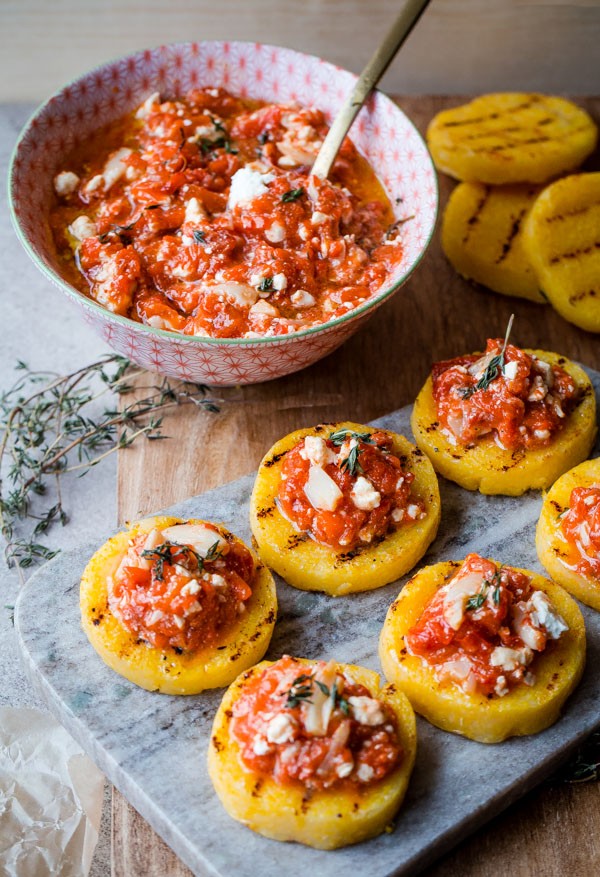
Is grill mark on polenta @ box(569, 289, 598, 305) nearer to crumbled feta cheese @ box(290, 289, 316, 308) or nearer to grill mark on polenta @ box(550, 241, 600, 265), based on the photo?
grill mark on polenta @ box(550, 241, 600, 265)

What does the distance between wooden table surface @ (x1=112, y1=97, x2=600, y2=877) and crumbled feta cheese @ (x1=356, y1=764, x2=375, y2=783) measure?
1.60 feet

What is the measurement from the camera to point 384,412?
4773 millimetres

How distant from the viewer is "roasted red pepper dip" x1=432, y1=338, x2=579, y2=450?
4.11 metres

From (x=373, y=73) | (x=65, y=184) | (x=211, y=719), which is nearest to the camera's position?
(x=211, y=719)

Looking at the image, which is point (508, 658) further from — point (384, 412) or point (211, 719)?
point (384, 412)

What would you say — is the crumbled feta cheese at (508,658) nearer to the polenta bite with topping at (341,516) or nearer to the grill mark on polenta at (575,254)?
the polenta bite with topping at (341,516)

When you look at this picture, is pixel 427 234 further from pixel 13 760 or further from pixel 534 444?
pixel 13 760

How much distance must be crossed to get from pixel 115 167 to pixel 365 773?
3043mm

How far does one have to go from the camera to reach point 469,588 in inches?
139

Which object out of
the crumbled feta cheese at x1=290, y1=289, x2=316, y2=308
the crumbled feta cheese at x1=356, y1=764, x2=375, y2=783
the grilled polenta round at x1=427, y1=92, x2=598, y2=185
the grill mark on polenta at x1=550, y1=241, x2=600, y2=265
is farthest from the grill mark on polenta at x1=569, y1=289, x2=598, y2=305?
the crumbled feta cheese at x1=356, y1=764, x2=375, y2=783

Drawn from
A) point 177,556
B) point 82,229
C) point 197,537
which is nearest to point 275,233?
point 82,229

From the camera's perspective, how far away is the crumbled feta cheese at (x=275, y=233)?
4.38m

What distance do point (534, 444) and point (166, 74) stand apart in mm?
2686

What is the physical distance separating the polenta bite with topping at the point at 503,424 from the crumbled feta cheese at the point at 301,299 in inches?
25.6
